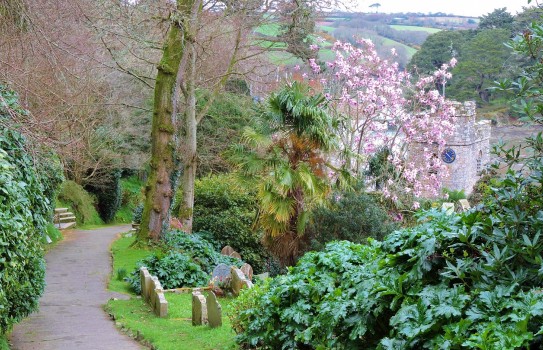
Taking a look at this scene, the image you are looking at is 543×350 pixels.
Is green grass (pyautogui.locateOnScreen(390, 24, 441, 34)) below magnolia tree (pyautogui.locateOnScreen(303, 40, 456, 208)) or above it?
above

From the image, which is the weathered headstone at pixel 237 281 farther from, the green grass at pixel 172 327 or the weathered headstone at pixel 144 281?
the weathered headstone at pixel 144 281

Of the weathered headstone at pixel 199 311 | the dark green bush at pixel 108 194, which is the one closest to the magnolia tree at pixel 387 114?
the dark green bush at pixel 108 194

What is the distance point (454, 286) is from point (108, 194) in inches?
1483

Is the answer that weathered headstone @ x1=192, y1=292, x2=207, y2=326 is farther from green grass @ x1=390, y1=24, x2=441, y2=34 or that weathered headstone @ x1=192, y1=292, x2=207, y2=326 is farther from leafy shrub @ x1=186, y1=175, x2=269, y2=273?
green grass @ x1=390, y1=24, x2=441, y2=34

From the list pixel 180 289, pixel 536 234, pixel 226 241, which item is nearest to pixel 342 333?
pixel 536 234

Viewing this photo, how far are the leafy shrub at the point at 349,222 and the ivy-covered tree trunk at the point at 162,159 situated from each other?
4.74 metres

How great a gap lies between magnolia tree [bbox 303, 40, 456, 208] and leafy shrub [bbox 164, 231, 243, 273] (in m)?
8.83

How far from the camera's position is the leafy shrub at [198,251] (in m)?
20.1

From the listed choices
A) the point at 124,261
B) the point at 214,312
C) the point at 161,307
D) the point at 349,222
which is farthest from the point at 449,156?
the point at 214,312

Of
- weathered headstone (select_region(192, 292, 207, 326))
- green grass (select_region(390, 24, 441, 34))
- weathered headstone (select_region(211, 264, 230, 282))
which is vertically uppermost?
green grass (select_region(390, 24, 441, 34))

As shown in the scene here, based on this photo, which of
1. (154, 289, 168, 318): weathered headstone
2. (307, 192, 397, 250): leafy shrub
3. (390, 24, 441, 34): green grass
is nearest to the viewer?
(154, 289, 168, 318): weathered headstone

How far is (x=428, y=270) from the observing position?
581 cm

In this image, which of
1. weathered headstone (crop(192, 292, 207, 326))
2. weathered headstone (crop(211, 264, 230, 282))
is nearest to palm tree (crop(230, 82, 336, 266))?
weathered headstone (crop(211, 264, 230, 282))

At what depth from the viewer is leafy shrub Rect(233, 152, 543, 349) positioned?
499cm
